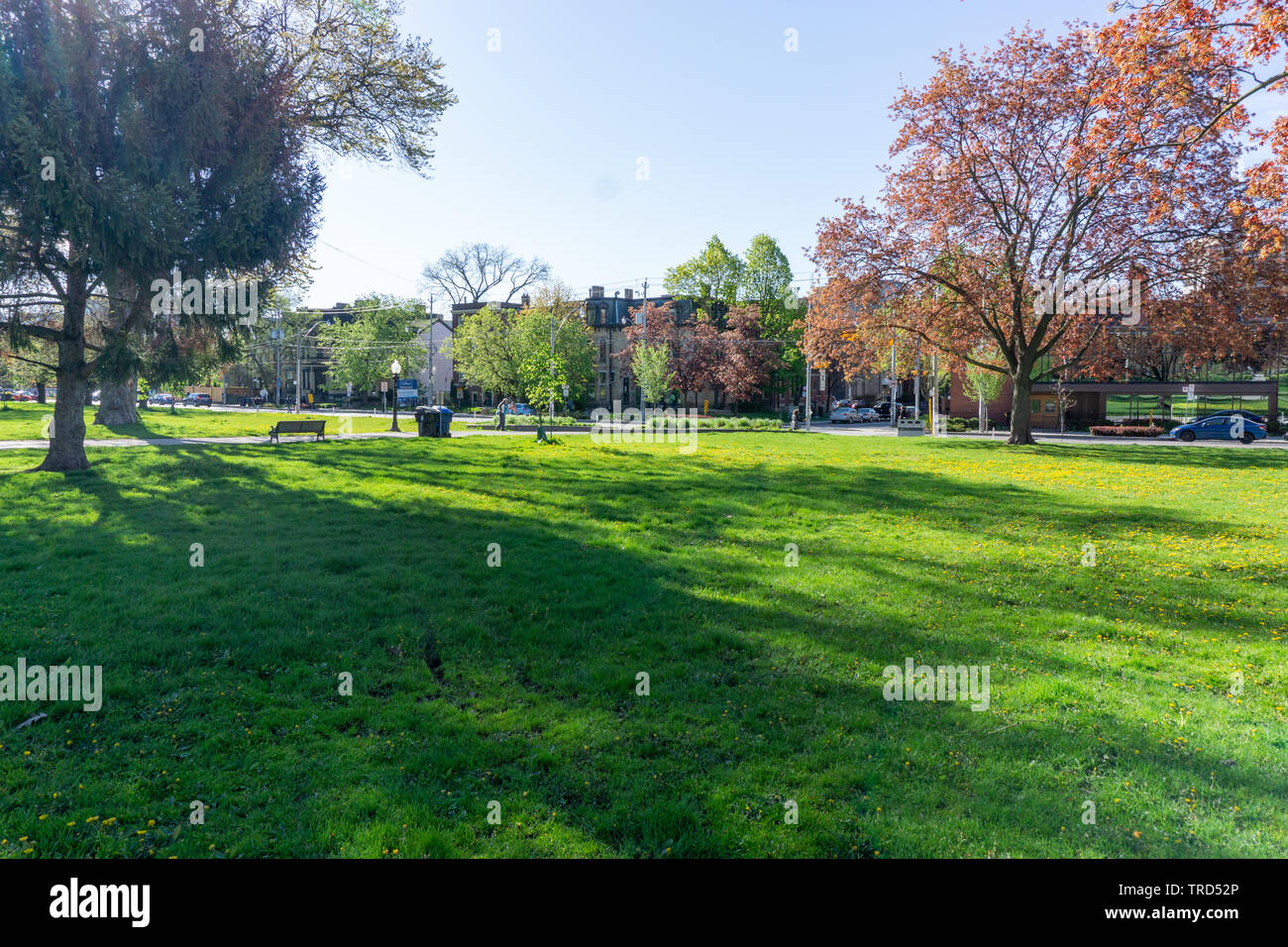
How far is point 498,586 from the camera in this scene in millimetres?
7922

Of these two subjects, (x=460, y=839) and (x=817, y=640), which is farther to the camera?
(x=817, y=640)

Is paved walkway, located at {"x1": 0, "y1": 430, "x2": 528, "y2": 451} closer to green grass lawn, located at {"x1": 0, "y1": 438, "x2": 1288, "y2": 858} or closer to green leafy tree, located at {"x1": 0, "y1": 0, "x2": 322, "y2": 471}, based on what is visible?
green leafy tree, located at {"x1": 0, "y1": 0, "x2": 322, "y2": 471}

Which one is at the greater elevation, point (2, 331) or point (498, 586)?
point (2, 331)

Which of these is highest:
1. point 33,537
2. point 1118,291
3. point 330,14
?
point 330,14

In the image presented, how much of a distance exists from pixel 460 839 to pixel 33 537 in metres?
9.50

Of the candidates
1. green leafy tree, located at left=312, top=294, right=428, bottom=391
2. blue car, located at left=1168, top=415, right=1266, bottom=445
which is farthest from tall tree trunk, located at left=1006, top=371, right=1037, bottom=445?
green leafy tree, located at left=312, top=294, right=428, bottom=391

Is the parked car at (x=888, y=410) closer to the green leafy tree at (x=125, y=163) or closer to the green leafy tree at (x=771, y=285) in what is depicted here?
the green leafy tree at (x=771, y=285)

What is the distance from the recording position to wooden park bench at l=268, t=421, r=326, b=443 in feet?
88.4

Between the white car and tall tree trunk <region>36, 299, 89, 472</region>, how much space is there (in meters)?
55.7

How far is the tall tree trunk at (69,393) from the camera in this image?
1611 cm

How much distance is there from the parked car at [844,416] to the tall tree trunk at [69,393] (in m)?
55.7

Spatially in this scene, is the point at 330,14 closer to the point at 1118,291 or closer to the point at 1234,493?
the point at 1234,493
